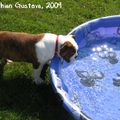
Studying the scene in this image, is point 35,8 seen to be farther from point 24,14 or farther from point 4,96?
point 4,96

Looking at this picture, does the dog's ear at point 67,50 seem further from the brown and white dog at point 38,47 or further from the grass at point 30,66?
the grass at point 30,66

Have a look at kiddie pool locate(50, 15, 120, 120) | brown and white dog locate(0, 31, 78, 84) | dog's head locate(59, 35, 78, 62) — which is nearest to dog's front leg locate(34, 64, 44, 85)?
brown and white dog locate(0, 31, 78, 84)

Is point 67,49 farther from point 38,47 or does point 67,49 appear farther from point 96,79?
point 96,79

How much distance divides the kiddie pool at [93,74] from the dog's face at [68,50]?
0.89ft

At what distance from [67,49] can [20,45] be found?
2.40 feet

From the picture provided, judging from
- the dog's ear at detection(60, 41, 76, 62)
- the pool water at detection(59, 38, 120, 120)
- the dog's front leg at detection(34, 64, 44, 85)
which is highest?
the dog's ear at detection(60, 41, 76, 62)

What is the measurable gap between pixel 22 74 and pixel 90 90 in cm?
113

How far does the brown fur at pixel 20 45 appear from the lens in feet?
20.9

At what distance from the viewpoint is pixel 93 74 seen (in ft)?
23.3

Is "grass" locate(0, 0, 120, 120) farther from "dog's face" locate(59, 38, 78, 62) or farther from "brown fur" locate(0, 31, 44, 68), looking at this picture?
"dog's face" locate(59, 38, 78, 62)

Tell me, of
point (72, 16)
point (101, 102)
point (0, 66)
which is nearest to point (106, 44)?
point (72, 16)

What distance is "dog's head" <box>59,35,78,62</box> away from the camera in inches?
246

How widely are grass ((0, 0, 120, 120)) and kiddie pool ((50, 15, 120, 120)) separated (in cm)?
34

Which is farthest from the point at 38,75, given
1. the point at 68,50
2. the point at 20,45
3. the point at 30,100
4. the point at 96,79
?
the point at 96,79
